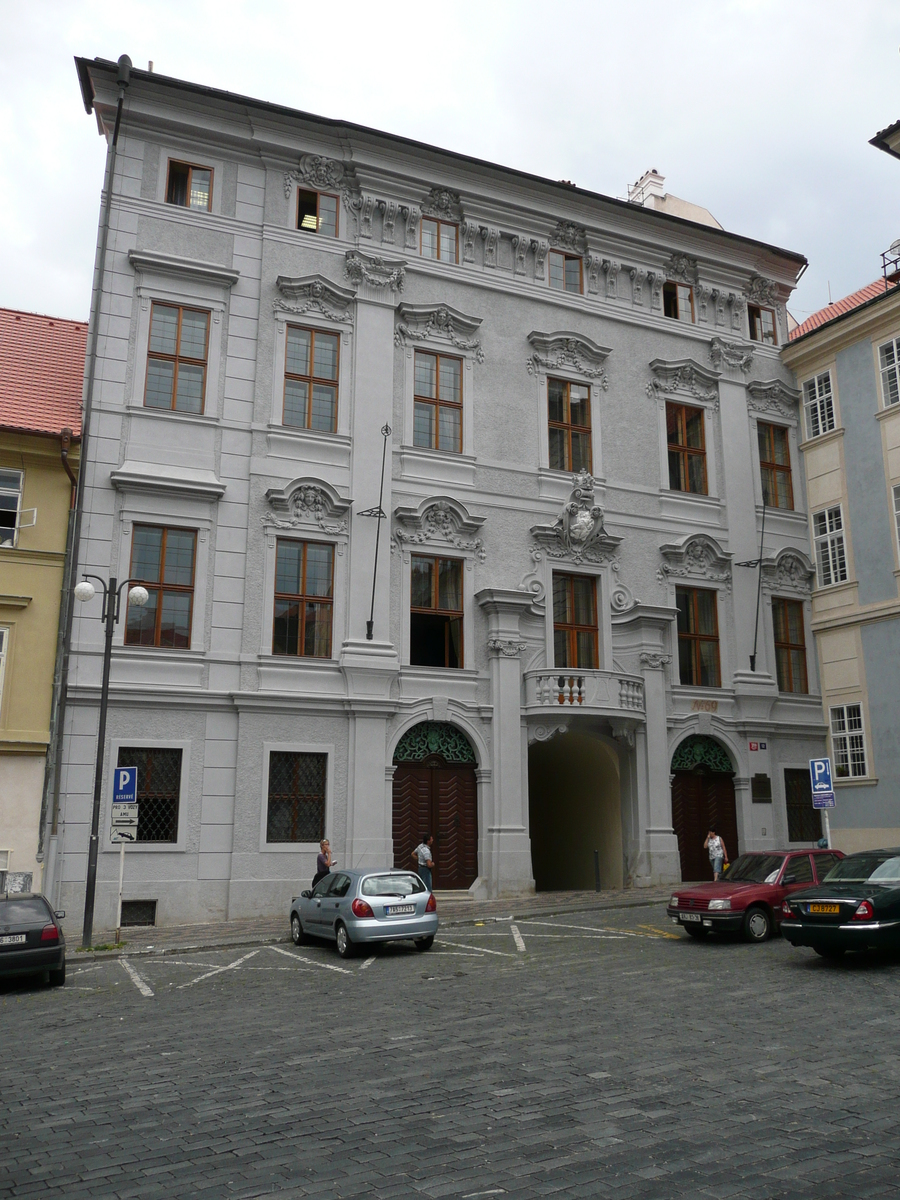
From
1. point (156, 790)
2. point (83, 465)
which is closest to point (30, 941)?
point (156, 790)

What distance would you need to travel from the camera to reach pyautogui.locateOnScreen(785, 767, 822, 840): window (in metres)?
28.5

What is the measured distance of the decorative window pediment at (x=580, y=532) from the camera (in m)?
26.5

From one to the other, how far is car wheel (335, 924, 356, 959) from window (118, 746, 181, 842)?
6.23 metres

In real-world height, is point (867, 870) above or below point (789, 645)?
below

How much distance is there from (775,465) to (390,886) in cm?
1988

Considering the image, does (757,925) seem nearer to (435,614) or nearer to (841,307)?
(435,614)

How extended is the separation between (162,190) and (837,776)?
23.3 m

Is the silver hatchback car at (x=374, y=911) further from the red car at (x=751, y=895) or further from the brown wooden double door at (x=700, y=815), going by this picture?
the brown wooden double door at (x=700, y=815)

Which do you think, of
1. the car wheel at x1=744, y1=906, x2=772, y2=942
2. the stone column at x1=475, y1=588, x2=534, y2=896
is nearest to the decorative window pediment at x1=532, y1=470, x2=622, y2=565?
the stone column at x1=475, y1=588, x2=534, y2=896

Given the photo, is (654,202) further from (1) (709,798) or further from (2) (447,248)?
(1) (709,798)

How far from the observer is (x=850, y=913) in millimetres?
13469

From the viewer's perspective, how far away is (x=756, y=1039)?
934 cm

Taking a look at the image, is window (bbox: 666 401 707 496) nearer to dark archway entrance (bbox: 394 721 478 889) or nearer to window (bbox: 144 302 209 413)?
dark archway entrance (bbox: 394 721 478 889)

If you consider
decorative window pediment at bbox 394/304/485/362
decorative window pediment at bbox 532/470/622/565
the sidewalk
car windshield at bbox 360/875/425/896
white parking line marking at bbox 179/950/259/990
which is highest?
decorative window pediment at bbox 394/304/485/362
